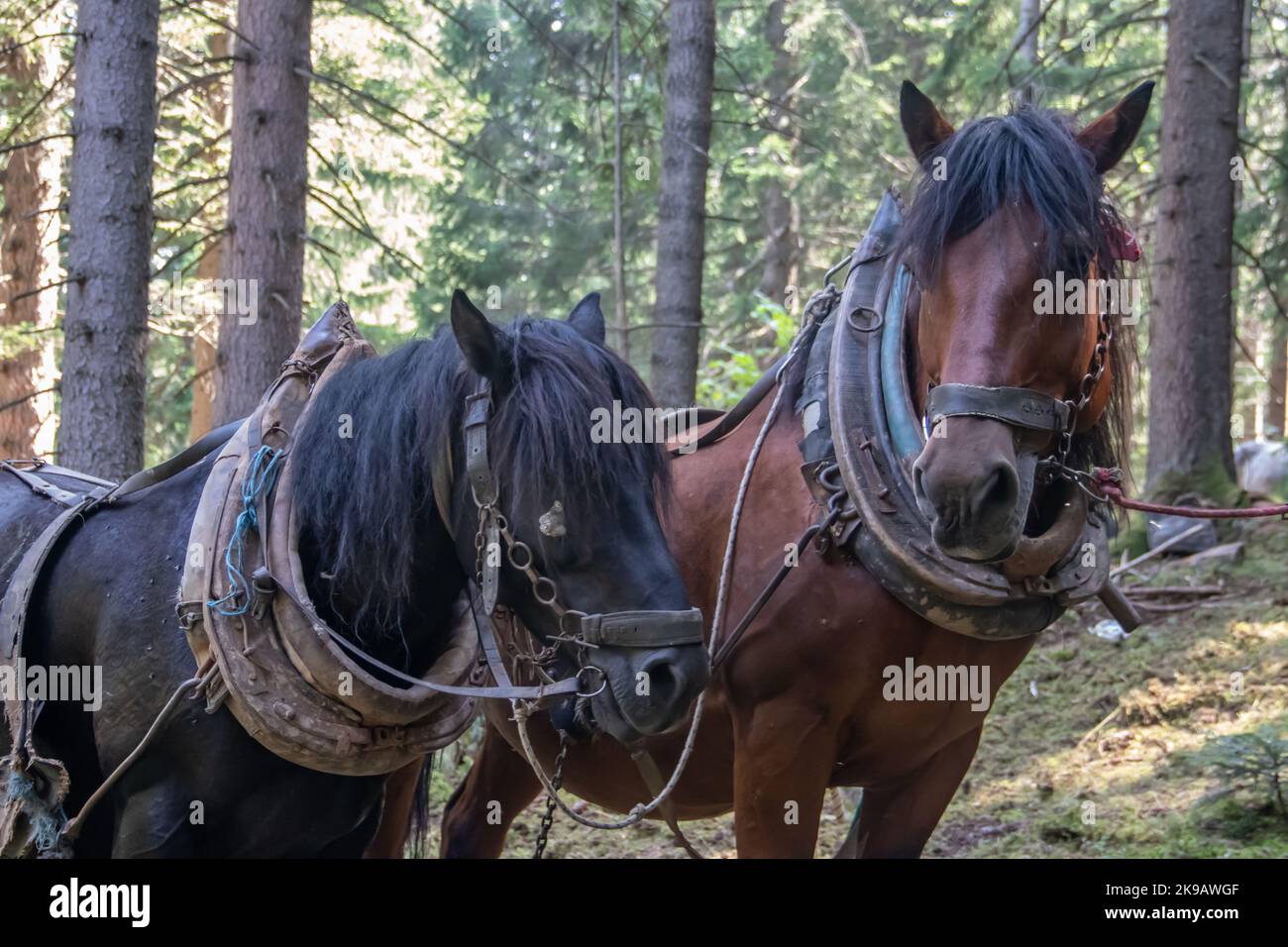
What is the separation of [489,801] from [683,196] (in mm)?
4793

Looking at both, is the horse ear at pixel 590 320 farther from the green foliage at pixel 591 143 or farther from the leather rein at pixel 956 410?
the green foliage at pixel 591 143

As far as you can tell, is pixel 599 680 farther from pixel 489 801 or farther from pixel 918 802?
pixel 489 801

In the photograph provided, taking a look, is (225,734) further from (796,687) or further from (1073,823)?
(1073,823)

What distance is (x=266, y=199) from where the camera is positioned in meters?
5.81

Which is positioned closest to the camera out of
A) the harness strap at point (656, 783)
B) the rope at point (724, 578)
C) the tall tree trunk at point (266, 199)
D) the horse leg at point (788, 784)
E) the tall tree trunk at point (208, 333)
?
the horse leg at point (788, 784)

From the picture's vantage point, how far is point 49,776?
260 centimetres

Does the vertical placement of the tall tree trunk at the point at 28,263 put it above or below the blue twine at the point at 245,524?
above

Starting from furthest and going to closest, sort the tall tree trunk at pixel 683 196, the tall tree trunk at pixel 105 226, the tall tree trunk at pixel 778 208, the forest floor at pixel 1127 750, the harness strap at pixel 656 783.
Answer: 1. the tall tree trunk at pixel 778 208
2. the tall tree trunk at pixel 683 196
3. the tall tree trunk at pixel 105 226
4. the forest floor at pixel 1127 750
5. the harness strap at pixel 656 783

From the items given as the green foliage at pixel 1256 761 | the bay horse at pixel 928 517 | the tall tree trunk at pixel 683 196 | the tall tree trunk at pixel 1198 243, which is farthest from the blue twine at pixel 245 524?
the tall tree trunk at pixel 1198 243

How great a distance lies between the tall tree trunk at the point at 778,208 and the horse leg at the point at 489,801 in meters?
13.1

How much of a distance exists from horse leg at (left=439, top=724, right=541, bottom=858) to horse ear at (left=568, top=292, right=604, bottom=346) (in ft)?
5.38

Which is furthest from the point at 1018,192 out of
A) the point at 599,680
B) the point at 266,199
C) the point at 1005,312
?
the point at 266,199

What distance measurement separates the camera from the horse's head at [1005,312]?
7.77 feet

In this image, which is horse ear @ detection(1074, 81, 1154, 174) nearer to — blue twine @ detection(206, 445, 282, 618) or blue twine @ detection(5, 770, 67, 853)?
blue twine @ detection(206, 445, 282, 618)
